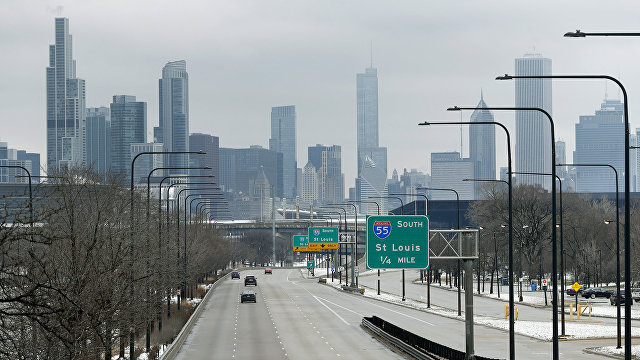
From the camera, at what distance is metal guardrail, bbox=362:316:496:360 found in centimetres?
3669

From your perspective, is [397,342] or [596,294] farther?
[596,294]

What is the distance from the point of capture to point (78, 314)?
27.5 m

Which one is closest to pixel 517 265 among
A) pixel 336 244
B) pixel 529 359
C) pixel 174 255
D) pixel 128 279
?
pixel 336 244

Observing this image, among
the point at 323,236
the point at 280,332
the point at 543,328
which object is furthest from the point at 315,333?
the point at 323,236

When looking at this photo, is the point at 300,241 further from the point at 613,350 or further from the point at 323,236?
the point at 613,350

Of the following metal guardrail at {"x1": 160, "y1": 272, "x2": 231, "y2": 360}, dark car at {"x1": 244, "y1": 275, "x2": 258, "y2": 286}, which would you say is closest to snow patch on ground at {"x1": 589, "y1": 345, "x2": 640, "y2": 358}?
metal guardrail at {"x1": 160, "y1": 272, "x2": 231, "y2": 360}

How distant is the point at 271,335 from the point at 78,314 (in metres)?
26.4

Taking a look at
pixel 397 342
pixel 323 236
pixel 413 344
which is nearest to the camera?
pixel 413 344

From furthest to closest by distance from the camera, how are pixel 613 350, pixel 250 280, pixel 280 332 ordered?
pixel 250 280 → pixel 280 332 → pixel 613 350

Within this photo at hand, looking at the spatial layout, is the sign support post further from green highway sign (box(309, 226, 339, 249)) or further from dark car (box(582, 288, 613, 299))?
green highway sign (box(309, 226, 339, 249))

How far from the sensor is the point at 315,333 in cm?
5469

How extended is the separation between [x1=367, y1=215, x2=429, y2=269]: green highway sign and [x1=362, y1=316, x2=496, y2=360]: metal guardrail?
3.50 metres

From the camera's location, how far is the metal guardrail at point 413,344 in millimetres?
36694

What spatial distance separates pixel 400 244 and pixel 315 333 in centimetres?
1791
